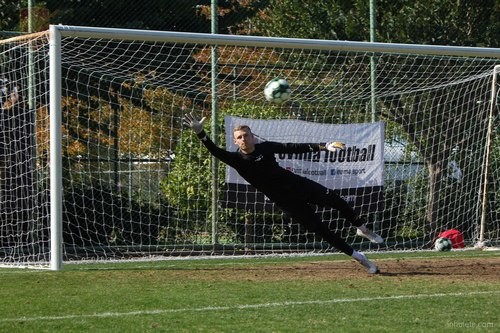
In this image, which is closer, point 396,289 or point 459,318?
point 459,318

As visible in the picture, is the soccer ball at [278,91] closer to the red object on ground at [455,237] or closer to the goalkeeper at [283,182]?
the goalkeeper at [283,182]

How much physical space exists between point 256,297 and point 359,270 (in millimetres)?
2980

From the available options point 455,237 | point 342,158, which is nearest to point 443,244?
point 455,237

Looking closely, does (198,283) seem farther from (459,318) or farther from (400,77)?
(400,77)

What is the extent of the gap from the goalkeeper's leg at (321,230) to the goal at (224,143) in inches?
106

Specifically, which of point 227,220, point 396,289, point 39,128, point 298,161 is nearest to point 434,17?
point 298,161

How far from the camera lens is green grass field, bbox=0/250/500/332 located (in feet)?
27.7

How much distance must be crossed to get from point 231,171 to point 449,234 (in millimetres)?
3888

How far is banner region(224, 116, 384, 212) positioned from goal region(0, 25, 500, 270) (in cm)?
A: 2

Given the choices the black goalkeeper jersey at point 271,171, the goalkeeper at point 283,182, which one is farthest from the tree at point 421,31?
the black goalkeeper jersey at point 271,171

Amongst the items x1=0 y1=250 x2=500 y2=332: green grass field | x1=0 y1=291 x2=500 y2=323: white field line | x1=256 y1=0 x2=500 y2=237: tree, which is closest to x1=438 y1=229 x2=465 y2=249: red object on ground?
x1=256 y1=0 x2=500 y2=237: tree

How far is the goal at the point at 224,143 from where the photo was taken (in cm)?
1491

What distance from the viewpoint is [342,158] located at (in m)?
16.7

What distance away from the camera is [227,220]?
55.0 feet
